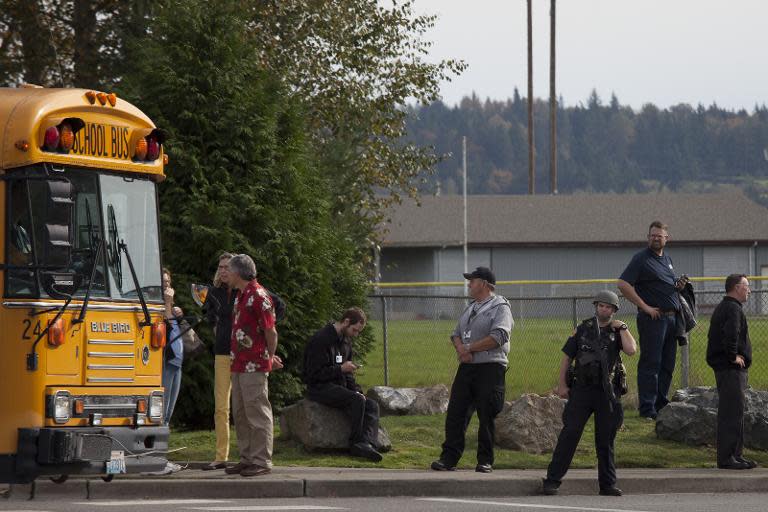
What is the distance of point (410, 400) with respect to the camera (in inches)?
703

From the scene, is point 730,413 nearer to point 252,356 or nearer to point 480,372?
point 480,372

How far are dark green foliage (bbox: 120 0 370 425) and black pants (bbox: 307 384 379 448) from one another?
79.5 inches

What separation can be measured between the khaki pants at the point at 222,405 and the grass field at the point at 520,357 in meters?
6.97

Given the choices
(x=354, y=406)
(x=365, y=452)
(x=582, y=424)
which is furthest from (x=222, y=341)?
(x=582, y=424)

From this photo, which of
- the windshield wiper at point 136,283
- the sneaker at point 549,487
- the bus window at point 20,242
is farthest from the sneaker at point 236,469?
the bus window at point 20,242

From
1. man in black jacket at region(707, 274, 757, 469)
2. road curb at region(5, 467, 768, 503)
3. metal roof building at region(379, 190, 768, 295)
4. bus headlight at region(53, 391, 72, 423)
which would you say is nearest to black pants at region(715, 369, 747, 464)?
man in black jacket at region(707, 274, 757, 469)

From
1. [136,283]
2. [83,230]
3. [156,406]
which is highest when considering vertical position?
[83,230]

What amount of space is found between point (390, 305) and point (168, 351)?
98.4ft

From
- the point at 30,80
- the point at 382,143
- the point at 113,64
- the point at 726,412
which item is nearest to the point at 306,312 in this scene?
the point at 726,412

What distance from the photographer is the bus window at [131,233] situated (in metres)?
11.0

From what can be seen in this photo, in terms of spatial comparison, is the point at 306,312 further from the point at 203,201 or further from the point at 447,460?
the point at 447,460

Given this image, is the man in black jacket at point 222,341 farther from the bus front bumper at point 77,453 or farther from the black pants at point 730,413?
the black pants at point 730,413

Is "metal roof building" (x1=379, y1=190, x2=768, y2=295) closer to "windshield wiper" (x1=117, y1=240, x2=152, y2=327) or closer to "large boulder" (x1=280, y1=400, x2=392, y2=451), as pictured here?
"large boulder" (x1=280, y1=400, x2=392, y2=451)

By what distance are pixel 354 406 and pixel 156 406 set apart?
10.5ft
